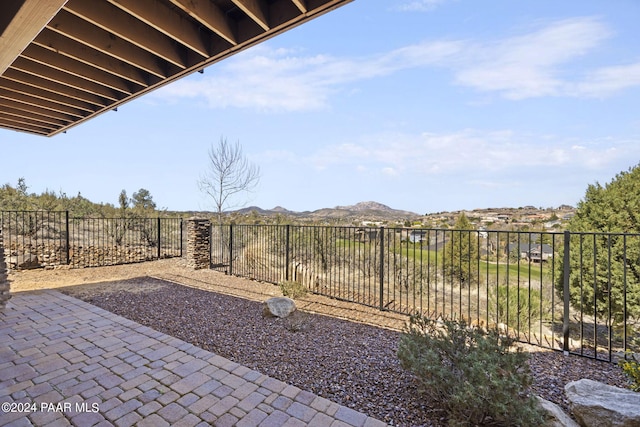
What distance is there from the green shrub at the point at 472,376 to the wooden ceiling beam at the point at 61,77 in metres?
5.00

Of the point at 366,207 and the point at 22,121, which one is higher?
the point at 22,121

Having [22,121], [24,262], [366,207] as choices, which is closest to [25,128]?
[22,121]

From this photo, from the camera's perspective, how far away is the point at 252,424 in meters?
1.82

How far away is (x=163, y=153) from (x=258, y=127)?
3480 mm

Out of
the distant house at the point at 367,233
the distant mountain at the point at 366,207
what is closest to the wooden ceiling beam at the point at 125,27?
the distant house at the point at 367,233

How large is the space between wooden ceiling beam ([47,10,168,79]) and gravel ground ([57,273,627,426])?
3178 millimetres

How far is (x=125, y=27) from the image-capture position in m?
2.65

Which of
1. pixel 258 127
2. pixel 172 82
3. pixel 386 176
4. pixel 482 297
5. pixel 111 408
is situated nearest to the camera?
pixel 111 408

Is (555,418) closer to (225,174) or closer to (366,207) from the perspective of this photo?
(225,174)

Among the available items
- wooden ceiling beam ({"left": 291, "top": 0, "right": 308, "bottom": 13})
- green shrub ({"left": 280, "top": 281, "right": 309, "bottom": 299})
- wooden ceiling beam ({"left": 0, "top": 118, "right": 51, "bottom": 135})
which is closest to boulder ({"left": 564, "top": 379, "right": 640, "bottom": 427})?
wooden ceiling beam ({"left": 291, "top": 0, "right": 308, "bottom": 13})

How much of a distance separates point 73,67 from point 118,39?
831mm

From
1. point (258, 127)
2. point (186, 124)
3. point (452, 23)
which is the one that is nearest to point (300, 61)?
point (452, 23)

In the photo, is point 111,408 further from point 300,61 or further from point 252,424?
point 300,61

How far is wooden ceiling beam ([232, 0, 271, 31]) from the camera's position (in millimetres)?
2191
